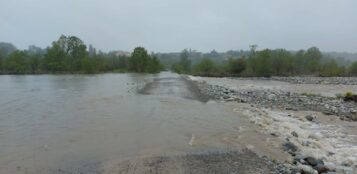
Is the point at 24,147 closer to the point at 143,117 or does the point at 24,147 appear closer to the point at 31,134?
the point at 31,134

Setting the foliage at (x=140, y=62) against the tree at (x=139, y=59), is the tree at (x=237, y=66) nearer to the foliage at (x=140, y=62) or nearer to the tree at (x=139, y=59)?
the foliage at (x=140, y=62)

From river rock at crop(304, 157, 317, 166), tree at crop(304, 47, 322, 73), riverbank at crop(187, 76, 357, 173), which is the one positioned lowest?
riverbank at crop(187, 76, 357, 173)

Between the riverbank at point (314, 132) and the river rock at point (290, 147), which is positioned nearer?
the riverbank at point (314, 132)

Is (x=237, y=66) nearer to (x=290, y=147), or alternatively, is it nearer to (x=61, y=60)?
(x=61, y=60)

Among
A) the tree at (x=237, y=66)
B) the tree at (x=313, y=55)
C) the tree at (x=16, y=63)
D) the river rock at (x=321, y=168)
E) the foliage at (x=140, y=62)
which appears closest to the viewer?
the river rock at (x=321, y=168)

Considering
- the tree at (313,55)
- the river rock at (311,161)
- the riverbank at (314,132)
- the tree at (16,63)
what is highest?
the tree at (313,55)

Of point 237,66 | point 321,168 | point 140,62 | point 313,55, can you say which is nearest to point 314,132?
point 321,168

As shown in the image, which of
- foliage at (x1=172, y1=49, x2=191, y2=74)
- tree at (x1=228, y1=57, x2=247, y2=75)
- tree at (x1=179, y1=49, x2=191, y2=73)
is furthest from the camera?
tree at (x1=179, y1=49, x2=191, y2=73)

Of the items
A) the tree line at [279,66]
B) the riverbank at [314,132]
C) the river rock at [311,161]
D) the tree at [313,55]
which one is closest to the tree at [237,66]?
the tree line at [279,66]

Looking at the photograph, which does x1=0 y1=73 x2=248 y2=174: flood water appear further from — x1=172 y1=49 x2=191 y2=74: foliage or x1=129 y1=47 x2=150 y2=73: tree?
x1=172 y1=49 x2=191 y2=74: foliage

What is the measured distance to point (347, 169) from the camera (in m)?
8.74

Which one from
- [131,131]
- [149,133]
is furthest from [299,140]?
[131,131]

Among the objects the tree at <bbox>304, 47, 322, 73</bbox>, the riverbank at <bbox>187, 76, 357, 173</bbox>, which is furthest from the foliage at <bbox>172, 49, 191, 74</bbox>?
the riverbank at <bbox>187, 76, 357, 173</bbox>

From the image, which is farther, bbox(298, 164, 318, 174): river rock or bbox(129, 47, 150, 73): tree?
bbox(129, 47, 150, 73): tree
